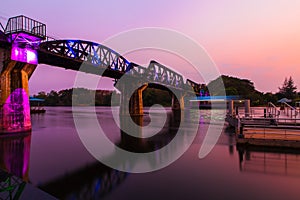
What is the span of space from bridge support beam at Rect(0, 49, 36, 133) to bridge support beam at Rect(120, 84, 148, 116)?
3560cm

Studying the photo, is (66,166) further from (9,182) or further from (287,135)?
(287,135)

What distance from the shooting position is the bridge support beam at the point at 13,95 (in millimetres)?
25828

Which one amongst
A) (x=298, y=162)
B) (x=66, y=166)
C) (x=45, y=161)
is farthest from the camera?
(x=45, y=161)

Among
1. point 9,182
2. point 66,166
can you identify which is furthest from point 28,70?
point 9,182

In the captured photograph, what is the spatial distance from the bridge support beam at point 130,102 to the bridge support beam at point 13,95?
35605 mm

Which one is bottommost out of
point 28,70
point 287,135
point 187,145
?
point 187,145

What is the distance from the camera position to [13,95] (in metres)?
26.9

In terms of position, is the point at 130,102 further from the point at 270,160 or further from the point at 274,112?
the point at 270,160

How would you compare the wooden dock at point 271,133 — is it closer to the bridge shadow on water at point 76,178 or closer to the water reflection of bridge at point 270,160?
the water reflection of bridge at point 270,160

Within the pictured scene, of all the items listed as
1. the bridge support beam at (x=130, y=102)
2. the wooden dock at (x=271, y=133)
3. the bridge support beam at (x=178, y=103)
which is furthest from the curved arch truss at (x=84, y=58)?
the bridge support beam at (x=178, y=103)

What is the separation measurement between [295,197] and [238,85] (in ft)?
569

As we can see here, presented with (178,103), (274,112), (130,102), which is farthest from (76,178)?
(178,103)

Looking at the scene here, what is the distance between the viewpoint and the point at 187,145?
22703 millimetres

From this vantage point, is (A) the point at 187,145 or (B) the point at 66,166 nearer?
(B) the point at 66,166
